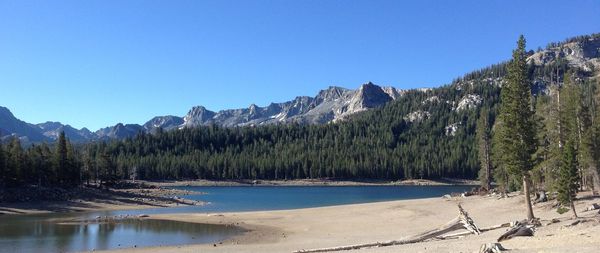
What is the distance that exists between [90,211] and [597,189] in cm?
6281

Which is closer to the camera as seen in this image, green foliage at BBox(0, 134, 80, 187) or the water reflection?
the water reflection

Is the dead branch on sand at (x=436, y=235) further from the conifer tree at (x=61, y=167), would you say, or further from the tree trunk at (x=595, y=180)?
the conifer tree at (x=61, y=167)

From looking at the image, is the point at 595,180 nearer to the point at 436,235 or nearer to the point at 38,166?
the point at 436,235

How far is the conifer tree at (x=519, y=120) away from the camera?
3609cm

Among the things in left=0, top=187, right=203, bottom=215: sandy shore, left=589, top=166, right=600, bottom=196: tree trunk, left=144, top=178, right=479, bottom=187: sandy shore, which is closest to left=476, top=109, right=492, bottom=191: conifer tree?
left=589, top=166, right=600, bottom=196: tree trunk

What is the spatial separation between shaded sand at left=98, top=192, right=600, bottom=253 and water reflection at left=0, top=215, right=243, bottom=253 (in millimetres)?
3339

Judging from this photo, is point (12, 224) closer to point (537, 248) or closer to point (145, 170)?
point (537, 248)

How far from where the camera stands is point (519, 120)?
36.4 m

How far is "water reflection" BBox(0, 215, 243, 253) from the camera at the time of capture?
38.9 metres

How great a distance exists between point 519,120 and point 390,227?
1333 cm

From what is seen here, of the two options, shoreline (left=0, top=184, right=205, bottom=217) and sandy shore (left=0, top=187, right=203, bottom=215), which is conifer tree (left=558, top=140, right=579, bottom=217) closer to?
shoreline (left=0, top=184, right=205, bottom=217)

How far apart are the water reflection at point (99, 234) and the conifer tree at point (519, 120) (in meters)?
23.2

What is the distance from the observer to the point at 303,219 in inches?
2117

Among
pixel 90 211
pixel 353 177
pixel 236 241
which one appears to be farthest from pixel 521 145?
pixel 353 177
